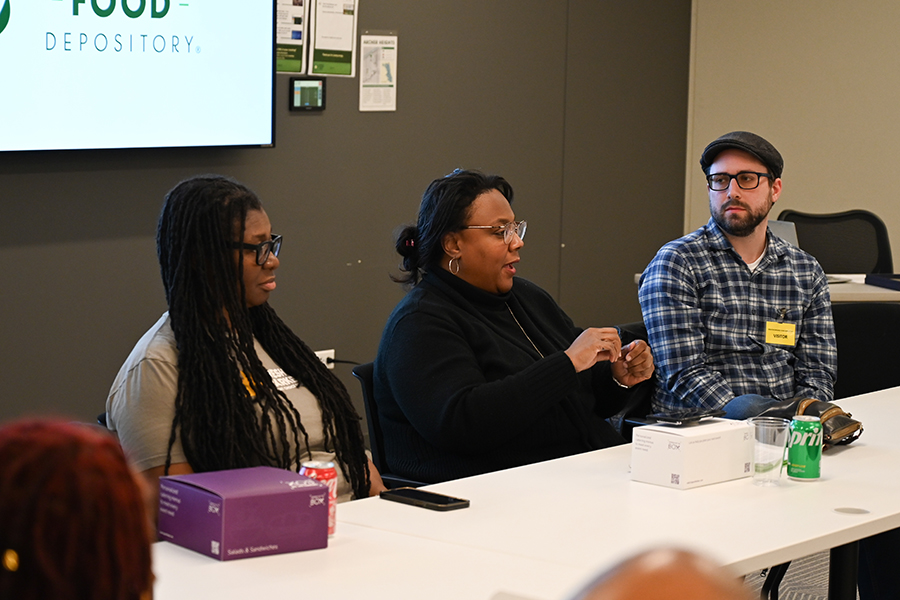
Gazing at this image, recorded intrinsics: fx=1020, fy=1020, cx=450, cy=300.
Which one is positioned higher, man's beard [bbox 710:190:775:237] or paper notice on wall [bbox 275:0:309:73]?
paper notice on wall [bbox 275:0:309:73]

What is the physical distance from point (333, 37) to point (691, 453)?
2.89m

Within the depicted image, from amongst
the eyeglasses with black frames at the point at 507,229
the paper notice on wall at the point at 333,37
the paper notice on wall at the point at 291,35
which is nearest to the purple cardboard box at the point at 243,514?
the eyeglasses with black frames at the point at 507,229

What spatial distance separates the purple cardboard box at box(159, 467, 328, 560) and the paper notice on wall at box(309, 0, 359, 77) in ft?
9.72

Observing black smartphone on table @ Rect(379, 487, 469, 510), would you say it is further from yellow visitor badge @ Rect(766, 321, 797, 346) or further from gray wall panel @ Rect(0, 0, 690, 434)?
gray wall panel @ Rect(0, 0, 690, 434)

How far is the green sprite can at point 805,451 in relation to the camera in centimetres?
199

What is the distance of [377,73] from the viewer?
4.51 metres

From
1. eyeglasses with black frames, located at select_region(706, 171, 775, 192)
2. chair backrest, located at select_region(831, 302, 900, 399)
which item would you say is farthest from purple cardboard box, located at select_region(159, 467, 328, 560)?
chair backrest, located at select_region(831, 302, 900, 399)

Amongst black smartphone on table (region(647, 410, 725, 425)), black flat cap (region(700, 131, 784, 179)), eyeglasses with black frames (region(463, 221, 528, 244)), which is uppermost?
black flat cap (region(700, 131, 784, 179))

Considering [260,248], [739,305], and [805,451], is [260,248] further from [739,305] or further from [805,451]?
[739,305]

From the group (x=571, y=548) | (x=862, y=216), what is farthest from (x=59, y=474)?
(x=862, y=216)

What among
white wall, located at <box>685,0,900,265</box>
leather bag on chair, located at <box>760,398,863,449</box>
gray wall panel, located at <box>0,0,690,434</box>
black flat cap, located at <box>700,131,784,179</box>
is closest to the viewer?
leather bag on chair, located at <box>760,398,863,449</box>

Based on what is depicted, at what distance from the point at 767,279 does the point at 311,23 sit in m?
2.20

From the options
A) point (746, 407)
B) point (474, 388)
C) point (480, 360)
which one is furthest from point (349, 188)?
point (746, 407)

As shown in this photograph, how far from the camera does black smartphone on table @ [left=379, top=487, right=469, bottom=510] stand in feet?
5.81
